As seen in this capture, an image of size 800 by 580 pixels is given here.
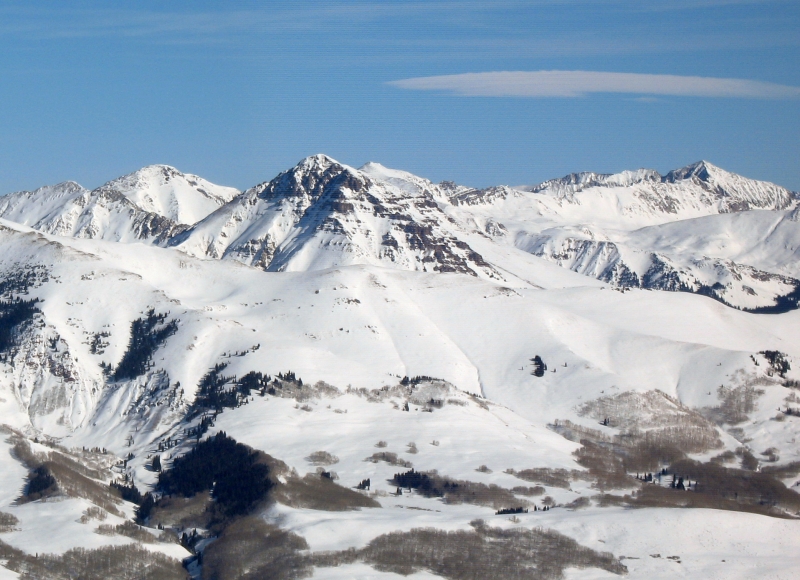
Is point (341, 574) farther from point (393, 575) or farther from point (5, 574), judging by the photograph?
point (5, 574)

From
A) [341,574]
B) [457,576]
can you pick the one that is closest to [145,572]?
[341,574]

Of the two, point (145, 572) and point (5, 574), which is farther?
point (145, 572)

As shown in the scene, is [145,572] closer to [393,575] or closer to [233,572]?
[233,572]

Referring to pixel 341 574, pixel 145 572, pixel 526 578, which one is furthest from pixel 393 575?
pixel 145 572

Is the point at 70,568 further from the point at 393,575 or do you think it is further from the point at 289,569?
the point at 393,575

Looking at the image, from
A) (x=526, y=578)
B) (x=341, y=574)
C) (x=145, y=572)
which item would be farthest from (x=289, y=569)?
(x=526, y=578)

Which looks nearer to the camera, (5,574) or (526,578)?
(5,574)
